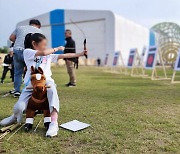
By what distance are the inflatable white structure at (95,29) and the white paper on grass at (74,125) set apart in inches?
932

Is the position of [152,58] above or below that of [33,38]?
below

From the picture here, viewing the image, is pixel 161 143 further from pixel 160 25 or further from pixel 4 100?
pixel 160 25

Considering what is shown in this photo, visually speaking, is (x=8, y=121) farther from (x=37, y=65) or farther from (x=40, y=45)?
(x=40, y=45)

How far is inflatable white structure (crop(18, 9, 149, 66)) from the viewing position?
2744cm

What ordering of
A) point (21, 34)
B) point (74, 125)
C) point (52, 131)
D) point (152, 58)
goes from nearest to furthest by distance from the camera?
point (52, 131) → point (74, 125) → point (21, 34) → point (152, 58)

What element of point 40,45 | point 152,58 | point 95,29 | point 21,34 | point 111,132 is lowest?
point 111,132

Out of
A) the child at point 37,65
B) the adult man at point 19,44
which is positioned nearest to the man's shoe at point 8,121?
the child at point 37,65

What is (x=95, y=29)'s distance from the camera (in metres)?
28.4

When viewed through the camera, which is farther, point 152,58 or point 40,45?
point 152,58

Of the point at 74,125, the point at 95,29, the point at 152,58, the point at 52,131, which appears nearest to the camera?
the point at 52,131

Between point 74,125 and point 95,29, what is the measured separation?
2617 centimetres

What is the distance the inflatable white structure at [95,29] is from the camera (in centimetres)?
2744

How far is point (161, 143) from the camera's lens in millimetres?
2324

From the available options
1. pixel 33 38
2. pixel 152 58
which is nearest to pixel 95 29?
pixel 152 58
